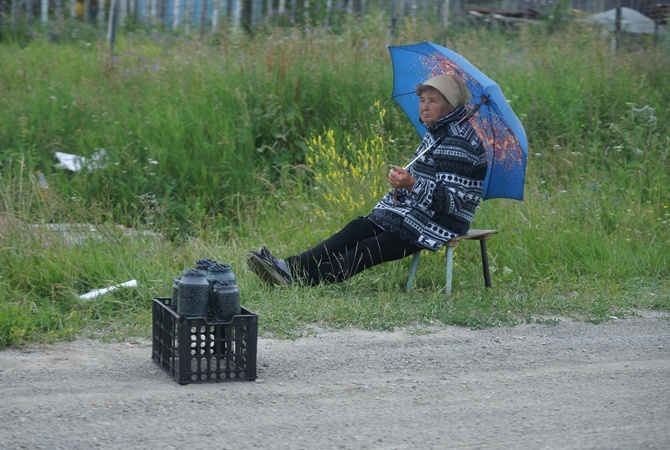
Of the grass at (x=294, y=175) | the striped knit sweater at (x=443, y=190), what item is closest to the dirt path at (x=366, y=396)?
the grass at (x=294, y=175)

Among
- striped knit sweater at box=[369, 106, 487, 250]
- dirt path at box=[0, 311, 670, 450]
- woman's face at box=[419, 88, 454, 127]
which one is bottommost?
dirt path at box=[0, 311, 670, 450]

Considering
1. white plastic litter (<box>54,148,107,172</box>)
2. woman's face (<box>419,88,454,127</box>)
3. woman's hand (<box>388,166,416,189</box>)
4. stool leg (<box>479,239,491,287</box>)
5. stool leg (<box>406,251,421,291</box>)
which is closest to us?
woman's hand (<box>388,166,416,189</box>)

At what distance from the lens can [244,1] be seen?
537 inches

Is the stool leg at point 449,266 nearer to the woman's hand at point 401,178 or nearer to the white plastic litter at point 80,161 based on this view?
the woman's hand at point 401,178

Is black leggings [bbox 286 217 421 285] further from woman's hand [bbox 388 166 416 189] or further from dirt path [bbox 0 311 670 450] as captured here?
dirt path [bbox 0 311 670 450]

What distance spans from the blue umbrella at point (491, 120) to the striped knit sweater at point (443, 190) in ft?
0.55

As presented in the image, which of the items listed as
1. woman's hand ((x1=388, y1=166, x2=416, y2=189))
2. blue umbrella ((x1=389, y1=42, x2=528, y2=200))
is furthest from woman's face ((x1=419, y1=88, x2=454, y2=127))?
woman's hand ((x1=388, y1=166, x2=416, y2=189))

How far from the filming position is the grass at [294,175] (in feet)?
20.7

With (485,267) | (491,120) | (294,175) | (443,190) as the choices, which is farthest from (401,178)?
(294,175)

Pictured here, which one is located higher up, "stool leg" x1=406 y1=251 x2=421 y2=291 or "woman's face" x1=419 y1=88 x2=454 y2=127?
"woman's face" x1=419 y1=88 x2=454 y2=127

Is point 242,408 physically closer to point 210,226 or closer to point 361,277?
point 361,277

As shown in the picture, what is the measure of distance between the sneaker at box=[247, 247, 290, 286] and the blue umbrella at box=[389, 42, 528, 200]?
1.64 metres

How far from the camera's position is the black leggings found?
254 inches

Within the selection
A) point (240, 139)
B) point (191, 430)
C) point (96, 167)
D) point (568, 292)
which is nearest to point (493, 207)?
point (568, 292)
